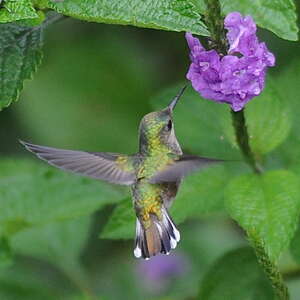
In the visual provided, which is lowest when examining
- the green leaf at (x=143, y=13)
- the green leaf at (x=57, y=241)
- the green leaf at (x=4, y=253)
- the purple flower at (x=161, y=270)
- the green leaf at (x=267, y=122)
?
the purple flower at (x=161, y=270)

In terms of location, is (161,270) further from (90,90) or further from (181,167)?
(181,167)

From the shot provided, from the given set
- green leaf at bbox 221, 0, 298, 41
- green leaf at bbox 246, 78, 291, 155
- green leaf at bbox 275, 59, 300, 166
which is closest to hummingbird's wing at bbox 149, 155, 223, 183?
green leaf at bbox 221, 0, 298, 41

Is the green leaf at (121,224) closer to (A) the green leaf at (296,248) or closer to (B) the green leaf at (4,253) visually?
(B) the green leaf at (4,253)

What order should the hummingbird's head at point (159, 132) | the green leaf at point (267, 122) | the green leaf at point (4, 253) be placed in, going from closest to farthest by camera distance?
the hummingbird's head at point (159, 132) < the green leaf at point (267, 122) < the green leaf at point (4, 253)

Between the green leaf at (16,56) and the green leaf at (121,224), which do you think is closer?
the green leaf at (16,56)

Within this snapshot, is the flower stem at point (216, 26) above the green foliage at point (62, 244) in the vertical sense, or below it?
above

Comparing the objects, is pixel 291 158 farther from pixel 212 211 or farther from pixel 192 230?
pixel 192 230

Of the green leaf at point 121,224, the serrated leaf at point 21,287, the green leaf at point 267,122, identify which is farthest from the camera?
the serrated leaf at point 21,287

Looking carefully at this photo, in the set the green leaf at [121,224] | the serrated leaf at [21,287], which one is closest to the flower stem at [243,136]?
the green leaf at [121,224]

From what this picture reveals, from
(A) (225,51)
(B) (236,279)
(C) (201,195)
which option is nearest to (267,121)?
(C) (201,195)
